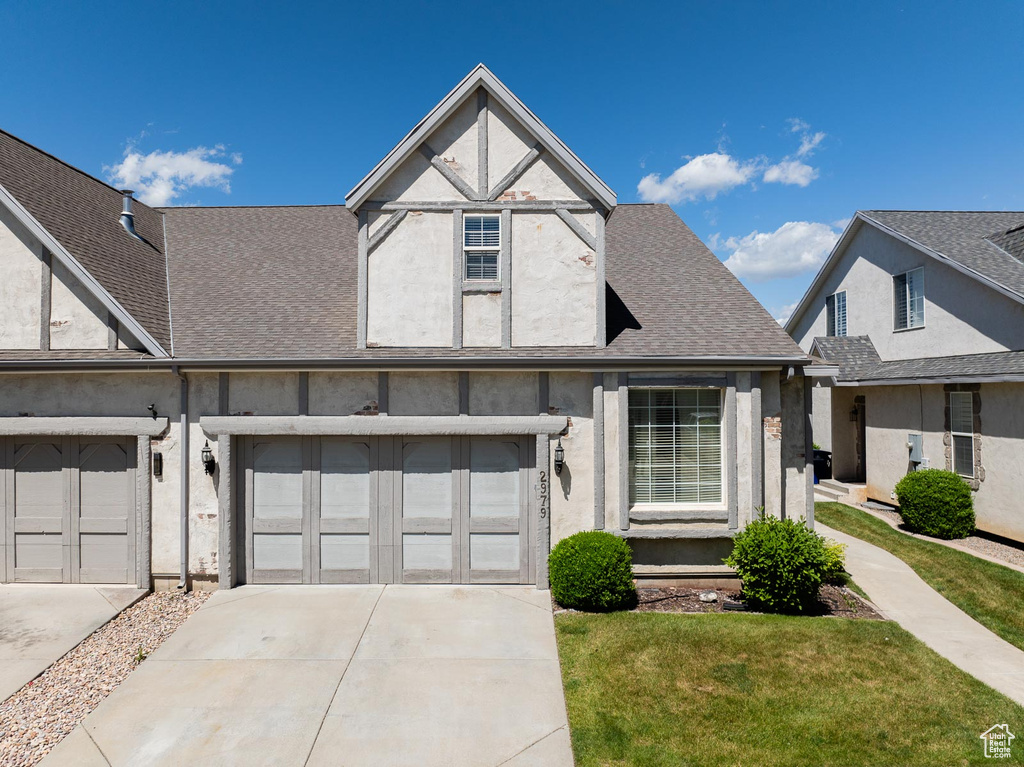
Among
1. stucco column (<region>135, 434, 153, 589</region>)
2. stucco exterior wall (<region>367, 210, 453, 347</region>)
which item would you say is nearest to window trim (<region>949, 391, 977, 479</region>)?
stucco exterior wall (<region>367, 210, 453, 347</region>)

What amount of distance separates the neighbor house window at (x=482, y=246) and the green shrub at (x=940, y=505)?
1155cm

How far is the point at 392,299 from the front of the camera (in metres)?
8.65

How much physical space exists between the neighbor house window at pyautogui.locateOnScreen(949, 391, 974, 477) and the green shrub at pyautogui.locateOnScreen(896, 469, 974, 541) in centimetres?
69

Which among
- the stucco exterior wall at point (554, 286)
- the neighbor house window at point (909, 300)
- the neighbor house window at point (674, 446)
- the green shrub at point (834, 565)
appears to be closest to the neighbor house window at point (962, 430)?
the neighbor house window at point (909, 300)

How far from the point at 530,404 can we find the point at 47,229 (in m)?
8.64

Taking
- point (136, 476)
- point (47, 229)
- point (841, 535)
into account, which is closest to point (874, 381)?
point (841, 535)

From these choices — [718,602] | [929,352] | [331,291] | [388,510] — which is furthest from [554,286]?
[929,352]

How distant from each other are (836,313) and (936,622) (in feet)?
47.9

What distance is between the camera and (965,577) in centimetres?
930

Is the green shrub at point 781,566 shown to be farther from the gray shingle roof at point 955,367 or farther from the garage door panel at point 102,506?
the garage door panel at point 102,506

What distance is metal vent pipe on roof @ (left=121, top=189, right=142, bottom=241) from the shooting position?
36.0ft

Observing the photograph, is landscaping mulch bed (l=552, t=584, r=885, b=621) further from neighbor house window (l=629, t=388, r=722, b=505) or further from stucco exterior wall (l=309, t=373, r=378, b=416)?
stucco exterior wall (l=309, t=373, r=378, b=416)

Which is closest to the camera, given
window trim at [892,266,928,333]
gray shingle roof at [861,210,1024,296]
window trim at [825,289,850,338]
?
gray shingle roof at [861,210,1024,296]

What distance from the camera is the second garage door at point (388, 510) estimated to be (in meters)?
8.59
